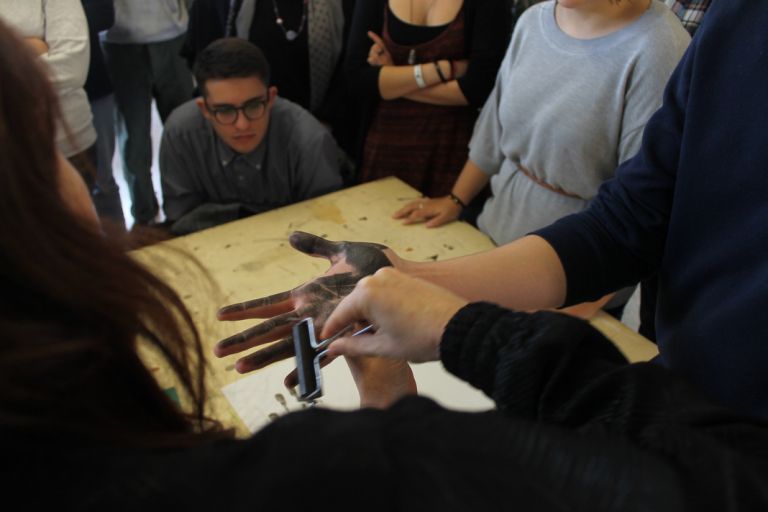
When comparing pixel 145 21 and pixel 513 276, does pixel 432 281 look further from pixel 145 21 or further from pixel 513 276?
pixel 145 21

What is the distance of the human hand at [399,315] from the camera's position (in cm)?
60

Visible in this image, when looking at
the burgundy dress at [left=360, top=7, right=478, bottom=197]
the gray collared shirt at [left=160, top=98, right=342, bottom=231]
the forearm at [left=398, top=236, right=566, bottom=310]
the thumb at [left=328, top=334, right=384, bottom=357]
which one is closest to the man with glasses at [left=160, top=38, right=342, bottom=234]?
the gray collared shirt at [left=160, top=98, right=342, bottom=231]

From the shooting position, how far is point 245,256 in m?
1.31

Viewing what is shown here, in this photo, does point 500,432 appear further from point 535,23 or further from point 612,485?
point 535,23

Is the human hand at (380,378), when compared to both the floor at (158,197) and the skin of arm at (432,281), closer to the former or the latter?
the skin of arm at (432,281)

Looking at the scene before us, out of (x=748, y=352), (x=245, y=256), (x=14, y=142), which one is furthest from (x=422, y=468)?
(x=245, y=256)

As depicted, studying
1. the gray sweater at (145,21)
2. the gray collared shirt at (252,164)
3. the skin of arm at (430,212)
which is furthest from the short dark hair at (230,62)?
the gray sweater at (145,21)

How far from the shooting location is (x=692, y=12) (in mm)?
1510

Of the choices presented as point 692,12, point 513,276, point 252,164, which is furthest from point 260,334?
point 692,12

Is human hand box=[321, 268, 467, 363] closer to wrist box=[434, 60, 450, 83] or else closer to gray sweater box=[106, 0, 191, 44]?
wrist box=[434, 60, 450, 83]

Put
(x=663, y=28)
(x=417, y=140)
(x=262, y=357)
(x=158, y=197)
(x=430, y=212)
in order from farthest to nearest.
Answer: (x=158, y=197) → (x=417, y=140) → (x=430, y=212) → (x=663, y=28) → (x=262, y=357)

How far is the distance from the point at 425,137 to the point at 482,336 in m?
1.43

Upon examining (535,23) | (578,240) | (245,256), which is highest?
(535,23)

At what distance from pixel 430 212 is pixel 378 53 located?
64cm
